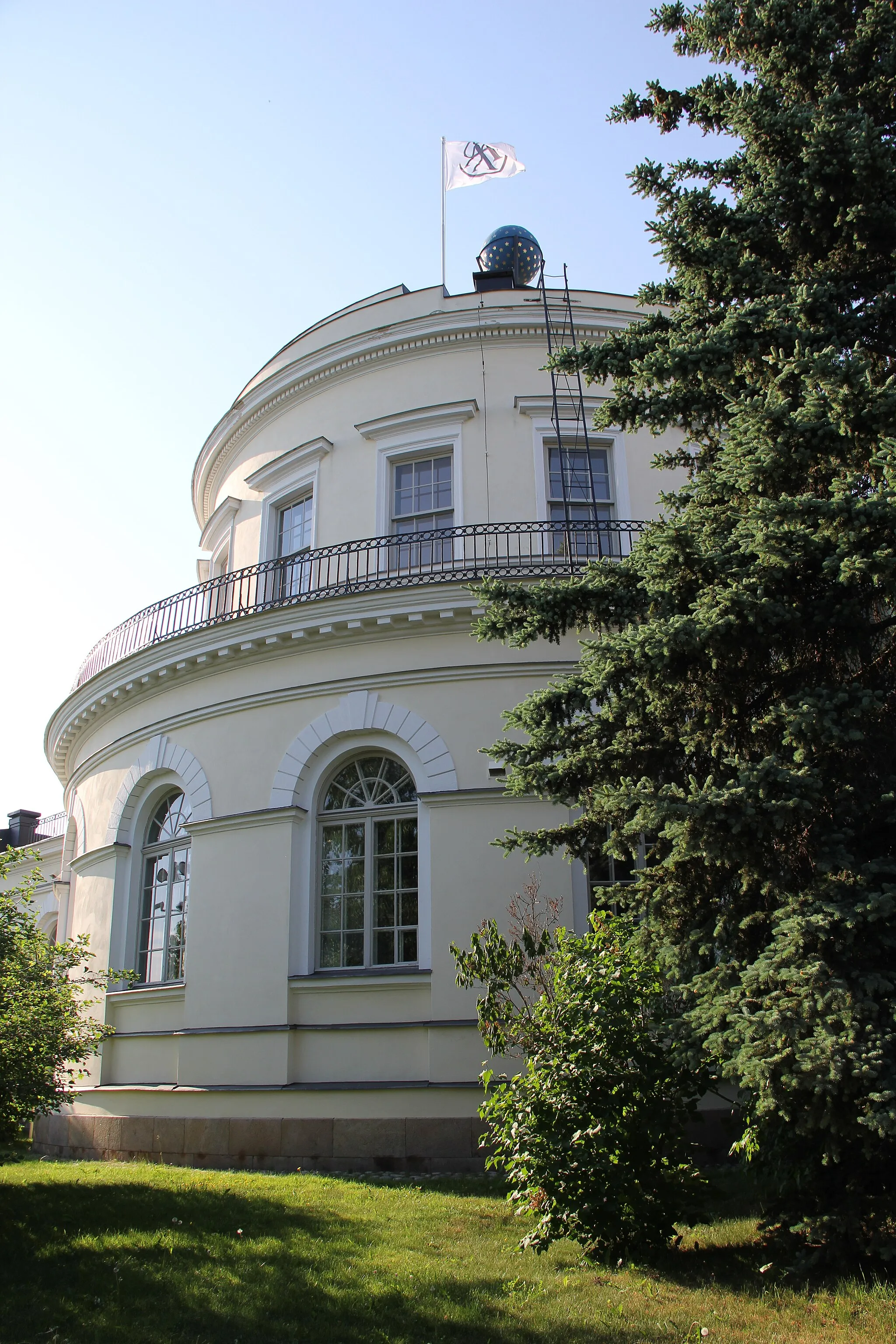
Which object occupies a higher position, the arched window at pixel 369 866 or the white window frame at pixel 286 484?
the white window frame at pixel 286 484

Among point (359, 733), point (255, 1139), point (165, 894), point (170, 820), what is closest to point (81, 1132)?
point (165, 894)

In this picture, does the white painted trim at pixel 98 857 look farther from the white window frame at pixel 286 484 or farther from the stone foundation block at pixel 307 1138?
the stone foundation block at pixel 307 1138

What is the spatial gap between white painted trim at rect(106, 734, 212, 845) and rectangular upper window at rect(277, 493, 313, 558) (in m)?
3.84

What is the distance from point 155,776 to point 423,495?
5908 mm

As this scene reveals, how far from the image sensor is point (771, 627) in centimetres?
621

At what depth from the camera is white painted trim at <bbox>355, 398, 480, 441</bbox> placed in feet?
50.3

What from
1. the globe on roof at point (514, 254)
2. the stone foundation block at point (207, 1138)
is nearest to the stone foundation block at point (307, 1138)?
Answer: the stone foundation block at point (207, 1138)

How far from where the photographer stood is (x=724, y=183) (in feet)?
25.5

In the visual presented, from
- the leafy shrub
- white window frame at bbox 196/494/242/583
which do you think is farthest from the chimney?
the leafy shrub

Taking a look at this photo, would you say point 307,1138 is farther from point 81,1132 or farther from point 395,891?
point 81,1132

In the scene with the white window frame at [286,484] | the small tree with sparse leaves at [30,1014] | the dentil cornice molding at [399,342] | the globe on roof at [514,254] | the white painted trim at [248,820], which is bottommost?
the small tree with sparse leaves at [30,1014]

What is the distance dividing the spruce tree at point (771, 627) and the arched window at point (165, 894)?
862 centimetres

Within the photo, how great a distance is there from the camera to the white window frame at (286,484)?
16203mm

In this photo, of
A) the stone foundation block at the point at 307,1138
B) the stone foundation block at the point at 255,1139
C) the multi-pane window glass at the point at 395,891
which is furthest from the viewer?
the multi-pane window glass at the point at 395,891
